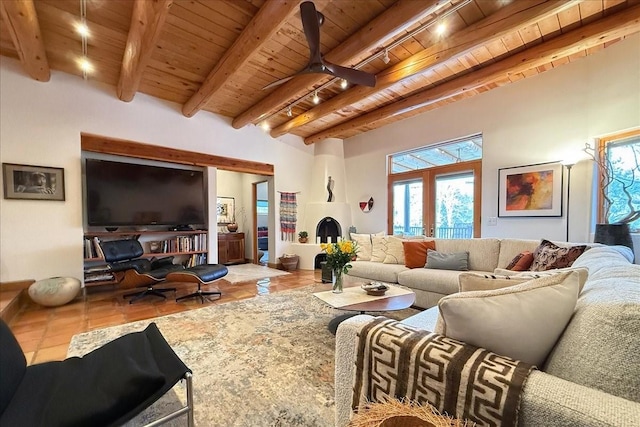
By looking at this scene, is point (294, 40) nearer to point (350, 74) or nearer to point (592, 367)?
point (350, 74)

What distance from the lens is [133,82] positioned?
3.48m

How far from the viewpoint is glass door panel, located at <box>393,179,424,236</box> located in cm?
527

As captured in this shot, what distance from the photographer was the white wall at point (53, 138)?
132 inches

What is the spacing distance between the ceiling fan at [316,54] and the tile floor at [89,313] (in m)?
2.98

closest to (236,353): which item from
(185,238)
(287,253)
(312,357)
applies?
(312,357)

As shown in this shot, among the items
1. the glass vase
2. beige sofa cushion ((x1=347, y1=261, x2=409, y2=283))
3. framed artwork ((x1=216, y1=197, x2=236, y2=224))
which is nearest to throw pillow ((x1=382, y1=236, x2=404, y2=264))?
beige sofa cushion ((x1=347, y1=261, x2=409, y2=283))

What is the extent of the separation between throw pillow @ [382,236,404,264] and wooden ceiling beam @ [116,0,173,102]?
3.58 m

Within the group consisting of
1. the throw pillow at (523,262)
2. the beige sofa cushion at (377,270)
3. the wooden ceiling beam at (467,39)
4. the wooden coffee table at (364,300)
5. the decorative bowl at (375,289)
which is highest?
the wooden ceiling beam at (467,39)

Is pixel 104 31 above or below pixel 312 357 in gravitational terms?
above

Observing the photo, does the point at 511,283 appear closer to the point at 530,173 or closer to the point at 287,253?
the point at 530,173

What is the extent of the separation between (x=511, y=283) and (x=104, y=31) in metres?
4.18

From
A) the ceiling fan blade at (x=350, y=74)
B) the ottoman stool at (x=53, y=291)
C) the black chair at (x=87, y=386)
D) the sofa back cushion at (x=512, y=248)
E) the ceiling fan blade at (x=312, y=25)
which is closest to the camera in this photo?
the black chair at (x=87, y=386)

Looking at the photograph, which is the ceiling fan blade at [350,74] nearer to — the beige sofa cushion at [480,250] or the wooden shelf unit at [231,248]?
the beige sofa cushion at [480,250]

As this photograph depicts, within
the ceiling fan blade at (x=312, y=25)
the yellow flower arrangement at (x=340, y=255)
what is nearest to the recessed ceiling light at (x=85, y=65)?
the ceiling fan blade at (x=312, y=25)
